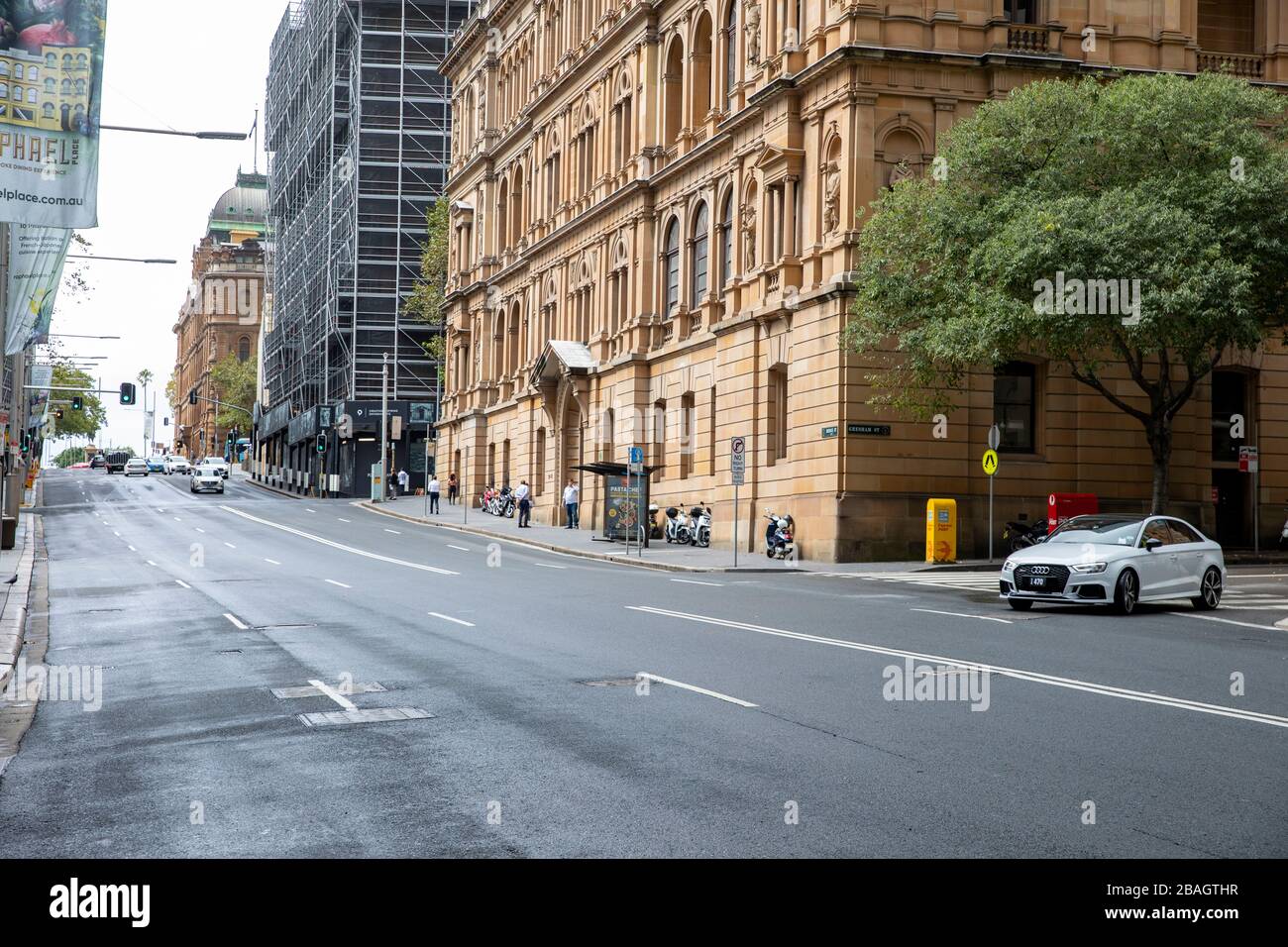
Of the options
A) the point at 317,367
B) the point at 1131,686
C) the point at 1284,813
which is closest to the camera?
the point at 1284,813

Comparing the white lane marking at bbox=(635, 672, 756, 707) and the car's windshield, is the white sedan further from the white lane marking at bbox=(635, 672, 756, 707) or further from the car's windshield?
the white lane marking at bbox=(635, 672, 756, 707)

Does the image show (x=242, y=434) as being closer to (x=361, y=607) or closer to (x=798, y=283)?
(x=798, y=283)

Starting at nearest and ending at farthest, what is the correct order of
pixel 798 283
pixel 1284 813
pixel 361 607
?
1. pixel 1284 813
2. pixel 361 607
3. pixel 798 283

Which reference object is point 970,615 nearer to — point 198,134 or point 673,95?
point 198,134

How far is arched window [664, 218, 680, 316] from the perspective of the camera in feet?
168

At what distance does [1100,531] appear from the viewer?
2291cm

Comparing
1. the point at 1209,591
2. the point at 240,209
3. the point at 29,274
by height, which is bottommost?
the point at 1209,591

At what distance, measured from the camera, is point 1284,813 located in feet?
25.1

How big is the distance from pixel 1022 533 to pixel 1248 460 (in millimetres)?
7052

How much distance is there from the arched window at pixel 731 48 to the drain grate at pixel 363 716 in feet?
125

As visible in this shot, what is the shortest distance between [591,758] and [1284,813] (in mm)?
3964

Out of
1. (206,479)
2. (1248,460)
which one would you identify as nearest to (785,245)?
(1248,460)

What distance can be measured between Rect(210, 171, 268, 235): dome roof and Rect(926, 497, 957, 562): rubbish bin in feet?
526
